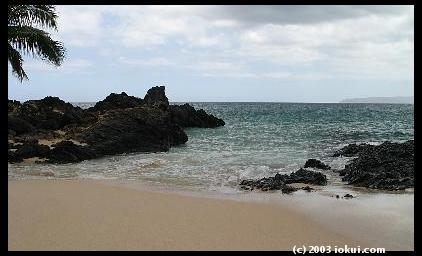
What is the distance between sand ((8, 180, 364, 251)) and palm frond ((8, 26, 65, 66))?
565cm

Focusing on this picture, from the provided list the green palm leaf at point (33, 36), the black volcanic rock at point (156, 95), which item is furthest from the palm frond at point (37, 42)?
the black volcanic rock at point (156, 95)

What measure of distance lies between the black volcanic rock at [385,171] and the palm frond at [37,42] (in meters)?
9.65

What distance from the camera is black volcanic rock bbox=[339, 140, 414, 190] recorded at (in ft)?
33.6

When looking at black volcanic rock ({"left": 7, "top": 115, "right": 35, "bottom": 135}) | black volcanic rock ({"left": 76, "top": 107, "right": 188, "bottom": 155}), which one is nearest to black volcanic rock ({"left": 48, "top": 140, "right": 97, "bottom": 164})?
black volcanic rock ({"left": 76, "top": 107, "right": 188, "bottom": 155})

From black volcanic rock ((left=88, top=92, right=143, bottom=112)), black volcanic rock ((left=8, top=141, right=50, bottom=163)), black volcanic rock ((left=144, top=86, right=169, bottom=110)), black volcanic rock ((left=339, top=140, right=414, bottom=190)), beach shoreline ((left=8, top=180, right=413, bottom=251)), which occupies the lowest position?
beach shoreline ((left=8, top=180, right=413, bottom=251))

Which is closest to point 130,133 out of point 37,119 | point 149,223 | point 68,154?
point 68,154

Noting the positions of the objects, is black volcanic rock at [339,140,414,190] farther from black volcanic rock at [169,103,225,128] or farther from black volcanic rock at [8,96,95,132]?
black volcanic rock at [169,103,225,128]

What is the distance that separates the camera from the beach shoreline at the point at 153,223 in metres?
5.48

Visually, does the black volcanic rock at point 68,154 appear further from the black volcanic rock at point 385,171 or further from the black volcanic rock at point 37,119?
the black volcanic rock at point 385,171

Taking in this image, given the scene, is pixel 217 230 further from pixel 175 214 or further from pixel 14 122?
pixel 14 122

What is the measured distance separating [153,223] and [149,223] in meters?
0.06

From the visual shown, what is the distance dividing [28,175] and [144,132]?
31.2ft

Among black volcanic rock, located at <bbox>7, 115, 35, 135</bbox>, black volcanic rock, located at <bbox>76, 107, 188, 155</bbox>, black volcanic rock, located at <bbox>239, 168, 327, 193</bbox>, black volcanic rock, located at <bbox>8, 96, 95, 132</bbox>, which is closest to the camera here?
black volcanic rock, located at <bbox>239, 168, 327, 193</bbox>

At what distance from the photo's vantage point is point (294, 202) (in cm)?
845
